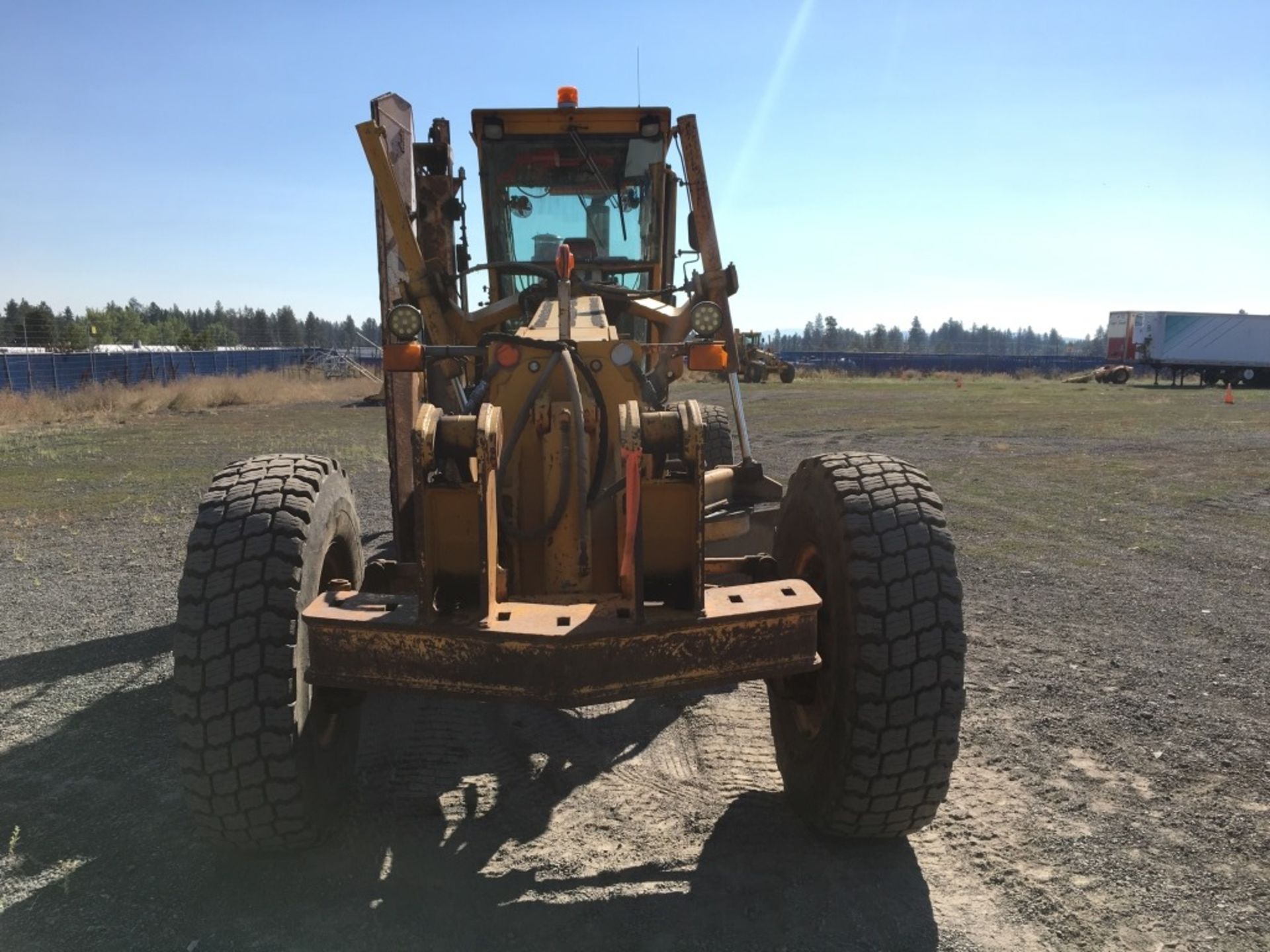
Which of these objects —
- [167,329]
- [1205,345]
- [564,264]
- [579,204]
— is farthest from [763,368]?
[167,329]

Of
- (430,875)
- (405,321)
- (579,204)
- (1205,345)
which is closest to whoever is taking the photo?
(430,875)

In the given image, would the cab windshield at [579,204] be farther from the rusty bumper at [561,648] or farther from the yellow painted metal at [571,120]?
the rusty bumper at [561,648]

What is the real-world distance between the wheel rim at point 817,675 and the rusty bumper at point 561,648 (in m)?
0.33

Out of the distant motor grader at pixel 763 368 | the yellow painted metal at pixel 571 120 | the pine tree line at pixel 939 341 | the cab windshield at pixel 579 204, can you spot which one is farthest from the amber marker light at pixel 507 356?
the pine tree line at pixel 939 341

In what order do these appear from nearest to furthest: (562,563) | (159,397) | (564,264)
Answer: (562,563)
(564,264)
(159,397)

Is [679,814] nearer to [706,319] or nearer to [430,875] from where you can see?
[430,875]

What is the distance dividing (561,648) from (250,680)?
1075mm

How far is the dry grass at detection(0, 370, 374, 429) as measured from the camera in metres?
23.7

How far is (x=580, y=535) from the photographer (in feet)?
11.4

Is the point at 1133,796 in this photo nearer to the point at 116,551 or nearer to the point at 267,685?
the point at 267,685

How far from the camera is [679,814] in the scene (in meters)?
3.61

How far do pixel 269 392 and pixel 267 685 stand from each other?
1251 inches

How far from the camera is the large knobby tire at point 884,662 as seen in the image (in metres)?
3.07

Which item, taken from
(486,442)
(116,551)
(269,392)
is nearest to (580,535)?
(486,442)
